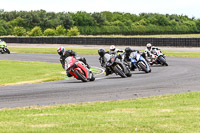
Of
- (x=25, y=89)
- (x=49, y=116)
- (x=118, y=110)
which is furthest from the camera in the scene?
(x=25, y=89)

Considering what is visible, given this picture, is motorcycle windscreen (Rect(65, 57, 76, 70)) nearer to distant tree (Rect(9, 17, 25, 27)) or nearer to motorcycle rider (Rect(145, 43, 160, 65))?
motorcycle rider (Rect(145, 43, 160, 65))

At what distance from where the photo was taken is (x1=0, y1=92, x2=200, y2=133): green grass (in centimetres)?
843

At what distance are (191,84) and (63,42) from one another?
4319 centimetres

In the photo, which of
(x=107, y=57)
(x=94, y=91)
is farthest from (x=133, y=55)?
(x=94, y=91)

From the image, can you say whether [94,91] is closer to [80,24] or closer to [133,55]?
[133,55]

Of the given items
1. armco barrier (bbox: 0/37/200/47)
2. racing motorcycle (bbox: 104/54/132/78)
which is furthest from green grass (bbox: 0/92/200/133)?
armco barrier (bbox: 0/37/200/47)

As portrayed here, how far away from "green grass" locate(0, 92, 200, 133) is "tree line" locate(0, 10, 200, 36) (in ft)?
246

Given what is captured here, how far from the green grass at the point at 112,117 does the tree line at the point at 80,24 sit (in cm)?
7503

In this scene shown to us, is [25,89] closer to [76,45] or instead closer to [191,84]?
[191,84]

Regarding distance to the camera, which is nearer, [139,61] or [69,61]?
[69,61]

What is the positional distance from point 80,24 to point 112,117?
97.9 meters

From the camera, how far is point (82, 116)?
33.4ft

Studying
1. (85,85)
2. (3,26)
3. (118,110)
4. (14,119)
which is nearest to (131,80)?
(85,85)

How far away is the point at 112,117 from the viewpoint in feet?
32.3
